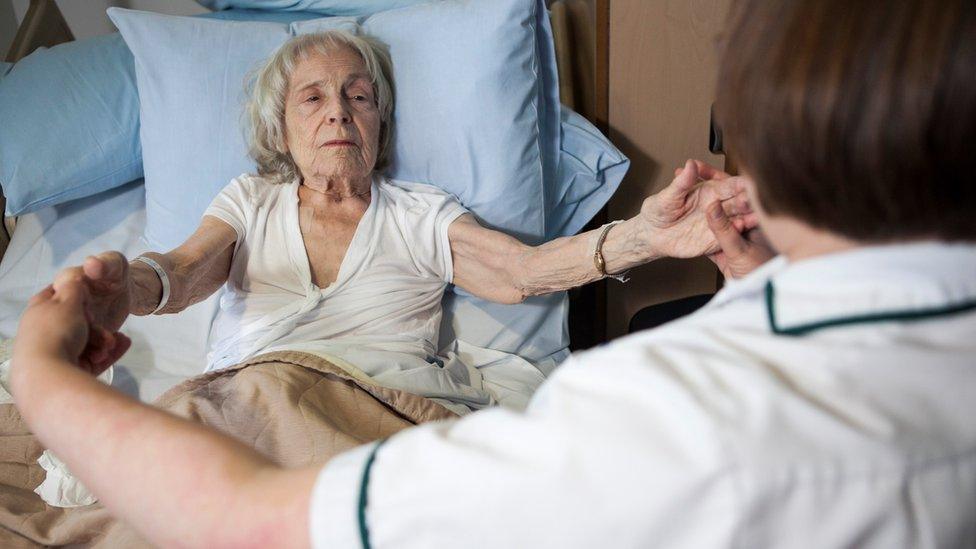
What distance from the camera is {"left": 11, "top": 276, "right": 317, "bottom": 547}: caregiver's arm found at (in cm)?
57

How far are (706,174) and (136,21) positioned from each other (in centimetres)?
129

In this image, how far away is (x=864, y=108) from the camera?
48cm

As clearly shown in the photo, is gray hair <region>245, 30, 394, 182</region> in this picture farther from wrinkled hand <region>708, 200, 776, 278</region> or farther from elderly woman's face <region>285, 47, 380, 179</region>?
wrinkled hand <region>708, 200, 776, 278</region>

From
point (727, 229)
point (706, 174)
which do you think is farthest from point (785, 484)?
point (706, 174)

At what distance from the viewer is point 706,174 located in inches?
49.1

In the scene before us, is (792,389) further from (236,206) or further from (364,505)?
(236,206)

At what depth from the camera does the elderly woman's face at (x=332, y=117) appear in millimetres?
1602

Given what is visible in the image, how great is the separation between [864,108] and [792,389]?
169mm

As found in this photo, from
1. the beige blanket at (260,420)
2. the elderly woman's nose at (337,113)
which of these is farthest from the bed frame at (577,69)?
the beige blanket at (260,420)

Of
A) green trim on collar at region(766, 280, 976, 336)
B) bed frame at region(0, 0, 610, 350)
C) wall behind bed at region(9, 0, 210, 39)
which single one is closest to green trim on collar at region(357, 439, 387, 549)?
green trim on collar at region(766, 280, 976, 336)

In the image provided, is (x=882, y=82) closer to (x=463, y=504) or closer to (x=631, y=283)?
(x=463, y=504)

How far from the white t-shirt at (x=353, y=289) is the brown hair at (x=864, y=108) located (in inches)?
37.6

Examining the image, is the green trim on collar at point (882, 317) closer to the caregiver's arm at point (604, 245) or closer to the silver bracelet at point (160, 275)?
the caregiver's arm at point (604, 245)

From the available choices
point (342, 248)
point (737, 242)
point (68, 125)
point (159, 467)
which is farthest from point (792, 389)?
point (68, 125)
